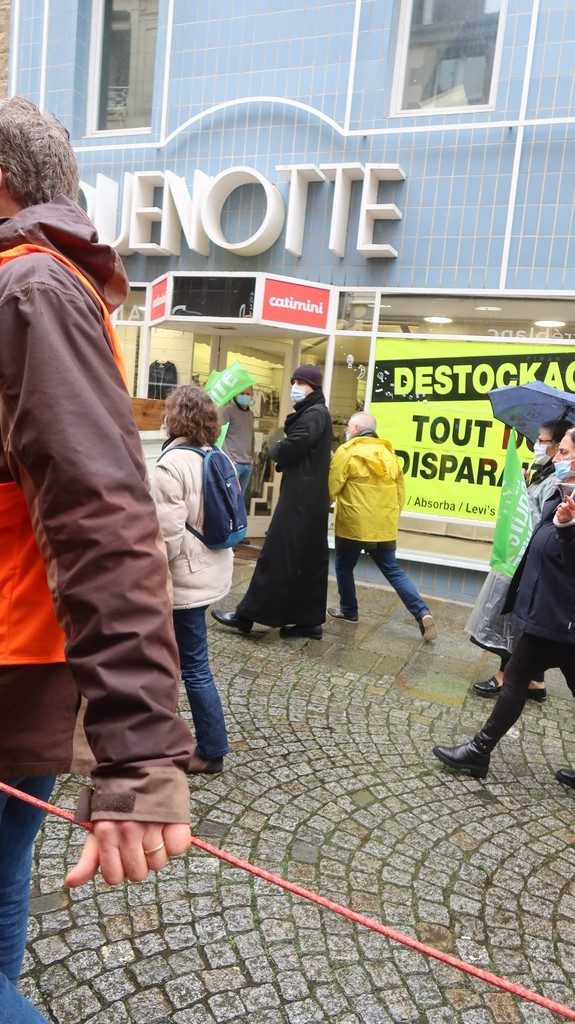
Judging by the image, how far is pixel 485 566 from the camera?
744 cm

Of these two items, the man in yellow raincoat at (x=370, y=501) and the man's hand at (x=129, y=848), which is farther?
the man in yellow raincoat at (x=370, y=501)

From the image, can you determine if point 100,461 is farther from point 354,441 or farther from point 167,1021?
point 354,441

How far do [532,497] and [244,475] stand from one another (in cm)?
462

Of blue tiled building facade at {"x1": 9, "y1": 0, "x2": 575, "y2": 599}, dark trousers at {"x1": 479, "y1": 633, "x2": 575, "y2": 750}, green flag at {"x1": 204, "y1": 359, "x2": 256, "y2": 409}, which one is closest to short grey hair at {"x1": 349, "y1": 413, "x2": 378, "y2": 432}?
green flag at {"x1": 204, "y1": 359, "x2": 256, "y2": 409}

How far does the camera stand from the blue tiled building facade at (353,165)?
7047mm

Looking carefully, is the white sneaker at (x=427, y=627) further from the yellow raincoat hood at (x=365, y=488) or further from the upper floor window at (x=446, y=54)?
the upper floor window at (x=446, y=54)

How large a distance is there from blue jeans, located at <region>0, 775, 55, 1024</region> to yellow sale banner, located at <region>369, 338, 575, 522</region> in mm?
6297

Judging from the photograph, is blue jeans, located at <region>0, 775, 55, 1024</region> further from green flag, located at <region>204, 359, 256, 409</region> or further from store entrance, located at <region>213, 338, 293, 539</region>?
store entrance, located at <region>213, 338, 293, 539</region>

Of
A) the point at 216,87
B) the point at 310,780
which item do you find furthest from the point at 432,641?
the point at 216,87

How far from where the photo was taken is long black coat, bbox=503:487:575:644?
3496mm

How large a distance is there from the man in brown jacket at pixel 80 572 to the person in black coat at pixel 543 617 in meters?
2.68

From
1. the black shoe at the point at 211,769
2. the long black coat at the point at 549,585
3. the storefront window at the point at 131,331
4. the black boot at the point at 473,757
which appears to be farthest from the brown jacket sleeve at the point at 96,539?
the storefront window at the point at 131,331

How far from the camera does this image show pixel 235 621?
19.0 ft

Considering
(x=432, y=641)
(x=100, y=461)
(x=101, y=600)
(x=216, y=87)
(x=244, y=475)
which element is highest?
(x=216, y=87)
